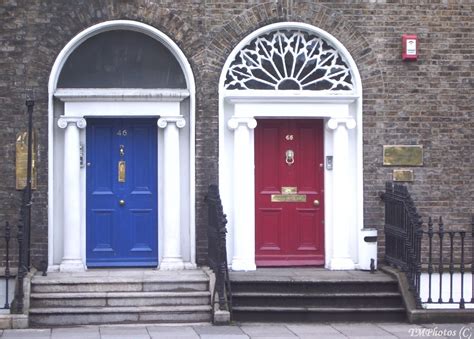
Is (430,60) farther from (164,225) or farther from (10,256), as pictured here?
(10,256)

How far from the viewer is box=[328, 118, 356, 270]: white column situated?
530 inches

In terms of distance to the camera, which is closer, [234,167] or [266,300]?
[266,300]

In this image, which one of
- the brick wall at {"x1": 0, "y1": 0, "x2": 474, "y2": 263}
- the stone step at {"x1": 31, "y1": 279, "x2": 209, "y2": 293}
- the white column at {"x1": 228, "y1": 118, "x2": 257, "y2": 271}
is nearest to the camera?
the stone step at {"x1": 31, "y1": 279, "x2": 209, "y2": 293}

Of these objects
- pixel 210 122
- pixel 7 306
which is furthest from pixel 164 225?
pixel 7 306

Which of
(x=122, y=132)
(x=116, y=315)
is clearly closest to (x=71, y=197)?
(x=122, y=132)

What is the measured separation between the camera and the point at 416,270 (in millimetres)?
12125

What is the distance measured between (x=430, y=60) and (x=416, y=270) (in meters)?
3.21

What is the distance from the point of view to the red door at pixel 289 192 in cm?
1371

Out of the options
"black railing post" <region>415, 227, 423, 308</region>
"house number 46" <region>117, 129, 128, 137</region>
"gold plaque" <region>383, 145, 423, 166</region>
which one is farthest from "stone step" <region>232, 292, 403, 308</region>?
"house number 46" <region>117, 129, 128, 137</region>

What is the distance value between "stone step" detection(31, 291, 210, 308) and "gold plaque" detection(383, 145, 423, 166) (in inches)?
132

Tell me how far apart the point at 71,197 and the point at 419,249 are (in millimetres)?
4642

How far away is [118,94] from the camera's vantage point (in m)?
13.2

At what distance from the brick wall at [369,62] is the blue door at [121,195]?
689mm

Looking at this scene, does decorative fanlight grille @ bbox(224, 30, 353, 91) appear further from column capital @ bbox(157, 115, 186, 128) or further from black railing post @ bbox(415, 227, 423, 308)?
black railing post @ bbox(415, 227, 423, 308)
